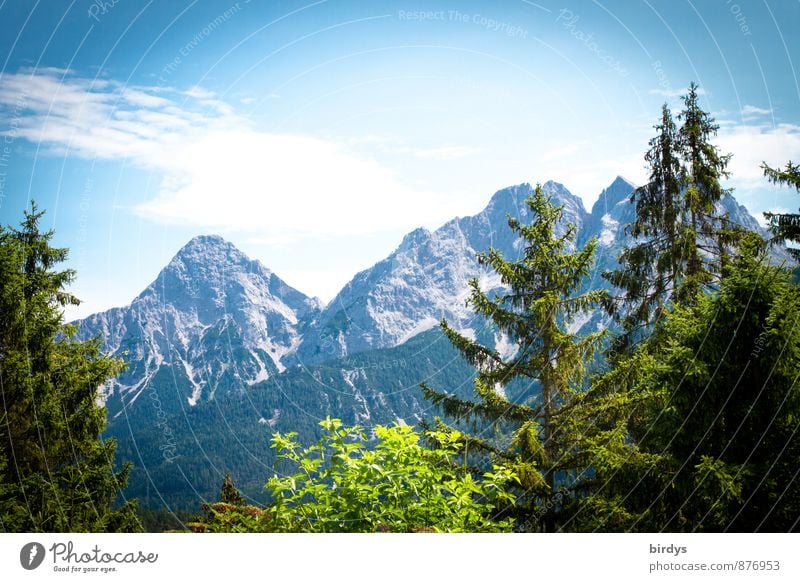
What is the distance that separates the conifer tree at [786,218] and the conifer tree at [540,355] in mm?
3016

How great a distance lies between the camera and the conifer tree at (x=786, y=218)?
9.67 m

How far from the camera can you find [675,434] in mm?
8195

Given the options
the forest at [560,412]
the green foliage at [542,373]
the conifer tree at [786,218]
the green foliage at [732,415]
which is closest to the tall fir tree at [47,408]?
the forest at [560,412]

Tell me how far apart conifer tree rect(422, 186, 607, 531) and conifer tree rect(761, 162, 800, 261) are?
3016 millimetres

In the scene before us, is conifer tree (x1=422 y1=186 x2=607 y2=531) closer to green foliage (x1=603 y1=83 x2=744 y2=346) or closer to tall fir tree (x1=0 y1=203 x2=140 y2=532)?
green foliage (x1=603 y1=83 x2=744 y2=346)

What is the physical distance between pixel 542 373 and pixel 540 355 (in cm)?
37

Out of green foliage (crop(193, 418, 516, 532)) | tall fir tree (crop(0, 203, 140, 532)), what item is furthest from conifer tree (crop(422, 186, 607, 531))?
tall fir tree (crop(0, 203, 140, 532))

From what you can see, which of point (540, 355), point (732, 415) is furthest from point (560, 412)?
point (732, 415)

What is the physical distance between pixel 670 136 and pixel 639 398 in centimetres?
648

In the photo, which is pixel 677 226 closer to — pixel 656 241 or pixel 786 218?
pixel 656 241

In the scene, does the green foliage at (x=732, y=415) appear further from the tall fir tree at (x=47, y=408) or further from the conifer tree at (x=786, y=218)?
the tall fir tree at (x=47, y=408)

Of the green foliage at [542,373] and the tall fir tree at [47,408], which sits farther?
the green foliage at [542,373]

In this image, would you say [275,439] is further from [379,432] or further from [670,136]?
[670,136]
